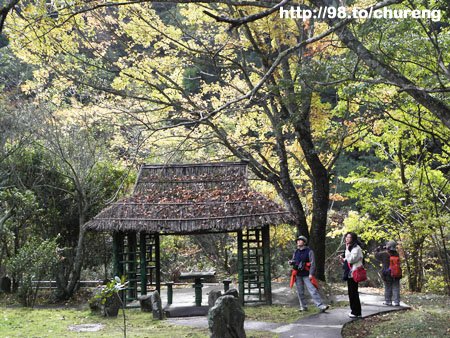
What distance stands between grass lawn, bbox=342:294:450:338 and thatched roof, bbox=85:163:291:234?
3.03 m

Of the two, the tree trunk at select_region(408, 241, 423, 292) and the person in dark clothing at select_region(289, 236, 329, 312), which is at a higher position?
the person in dark clothing at select_region(289, 236, 329, 312)

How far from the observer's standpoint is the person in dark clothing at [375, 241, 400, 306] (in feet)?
35.7

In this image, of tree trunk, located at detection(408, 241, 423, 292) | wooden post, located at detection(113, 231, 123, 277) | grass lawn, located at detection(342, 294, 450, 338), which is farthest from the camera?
tree trunk, located at detection(408, 241, 423, 292)

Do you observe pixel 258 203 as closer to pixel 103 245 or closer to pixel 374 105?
pixel 374 105

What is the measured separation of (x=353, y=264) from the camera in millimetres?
9609

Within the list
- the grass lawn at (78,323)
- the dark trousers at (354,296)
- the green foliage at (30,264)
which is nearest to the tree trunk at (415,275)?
the dark trousers at (354,296)

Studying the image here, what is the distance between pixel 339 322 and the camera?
9523mm

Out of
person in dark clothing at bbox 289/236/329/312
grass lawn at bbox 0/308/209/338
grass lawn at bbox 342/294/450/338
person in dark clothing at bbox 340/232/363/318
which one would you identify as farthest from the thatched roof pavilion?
grass lawn at bbox 342/294/450/338

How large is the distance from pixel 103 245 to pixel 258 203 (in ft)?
23.8

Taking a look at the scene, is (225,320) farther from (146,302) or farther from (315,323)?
(146,302)

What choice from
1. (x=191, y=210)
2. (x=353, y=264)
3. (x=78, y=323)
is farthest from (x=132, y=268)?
(x=353, y=264)

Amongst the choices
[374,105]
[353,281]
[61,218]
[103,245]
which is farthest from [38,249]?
[374,105]

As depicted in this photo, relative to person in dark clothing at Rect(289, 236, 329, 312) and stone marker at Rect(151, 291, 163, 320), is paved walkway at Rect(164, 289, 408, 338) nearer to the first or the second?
stone marker at Rect(151, 291, 163, 320)

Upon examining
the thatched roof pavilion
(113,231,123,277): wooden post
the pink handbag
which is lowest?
the pink handbag
